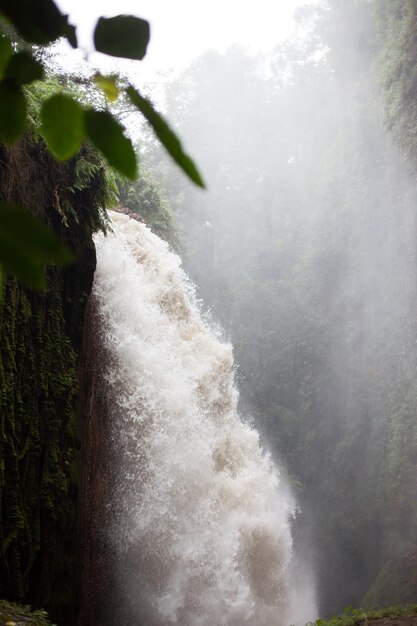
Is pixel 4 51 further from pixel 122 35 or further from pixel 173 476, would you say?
pixel 173 476

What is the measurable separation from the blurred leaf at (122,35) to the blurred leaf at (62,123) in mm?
49

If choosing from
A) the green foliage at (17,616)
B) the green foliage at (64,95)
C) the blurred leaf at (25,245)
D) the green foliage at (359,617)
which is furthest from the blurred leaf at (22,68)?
the green foliage at (359,617)

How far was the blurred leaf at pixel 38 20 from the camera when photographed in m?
0.49

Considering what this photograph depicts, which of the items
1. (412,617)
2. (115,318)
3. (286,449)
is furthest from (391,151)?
(412,617)

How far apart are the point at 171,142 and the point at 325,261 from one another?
23072 millimetres

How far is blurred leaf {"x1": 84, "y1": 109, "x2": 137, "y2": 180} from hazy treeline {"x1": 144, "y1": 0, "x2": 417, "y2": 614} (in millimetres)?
13703

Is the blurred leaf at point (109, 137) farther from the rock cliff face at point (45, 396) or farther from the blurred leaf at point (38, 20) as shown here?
the rock cliff face at point (45, 396)

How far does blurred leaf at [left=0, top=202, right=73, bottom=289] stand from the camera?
0.42m

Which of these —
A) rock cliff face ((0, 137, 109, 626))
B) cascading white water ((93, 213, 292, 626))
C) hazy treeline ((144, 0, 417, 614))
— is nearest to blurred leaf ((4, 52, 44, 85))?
rock cliff face ((0, 137, 109, 626))

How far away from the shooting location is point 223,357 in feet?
36.1

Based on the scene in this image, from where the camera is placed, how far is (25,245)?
423mm

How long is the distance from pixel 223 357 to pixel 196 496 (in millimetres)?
2789

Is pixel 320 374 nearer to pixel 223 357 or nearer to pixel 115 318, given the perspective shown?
pixel 223 357

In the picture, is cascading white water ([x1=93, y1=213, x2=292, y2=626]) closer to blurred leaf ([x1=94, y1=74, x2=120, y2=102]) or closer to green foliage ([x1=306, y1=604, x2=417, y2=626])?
green foliage ([x1=306, y1=604, x2=417, y2=626])
